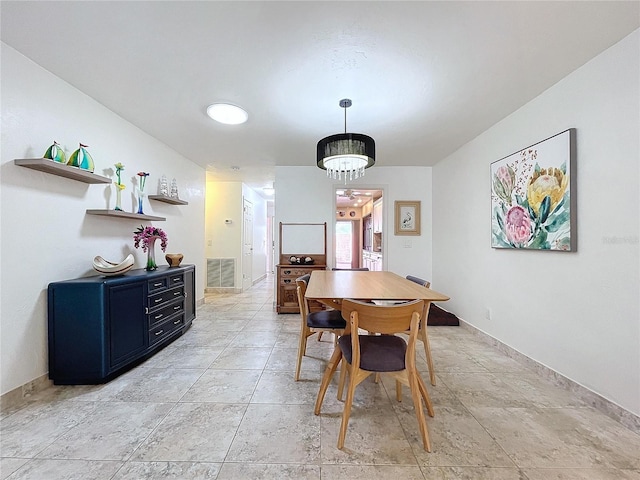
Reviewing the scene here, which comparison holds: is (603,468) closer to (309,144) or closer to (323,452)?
(323,452)

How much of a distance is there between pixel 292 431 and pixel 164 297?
2056 millimetres

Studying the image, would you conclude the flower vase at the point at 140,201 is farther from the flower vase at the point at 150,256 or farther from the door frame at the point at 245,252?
the door frame at the point at 245,252

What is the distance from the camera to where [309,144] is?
12.1ft

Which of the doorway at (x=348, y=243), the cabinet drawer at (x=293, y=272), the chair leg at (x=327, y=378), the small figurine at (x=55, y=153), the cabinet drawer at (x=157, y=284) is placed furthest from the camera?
the doorway at (x=348, y=243)

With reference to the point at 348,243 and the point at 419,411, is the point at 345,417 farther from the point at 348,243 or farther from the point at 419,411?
the point at 348,243

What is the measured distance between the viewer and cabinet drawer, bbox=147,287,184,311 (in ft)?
8.93

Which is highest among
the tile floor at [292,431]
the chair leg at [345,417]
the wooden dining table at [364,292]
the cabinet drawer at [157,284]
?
the wooden dining table at [364,292]

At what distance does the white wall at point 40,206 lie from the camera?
74.5 inches

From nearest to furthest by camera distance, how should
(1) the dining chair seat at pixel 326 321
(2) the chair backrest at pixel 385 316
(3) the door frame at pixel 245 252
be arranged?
(2) the chair backrest at pixel 385 316, (1) the dining chair seat at pixel 326 321, (3) the door frame at pixel 245 252

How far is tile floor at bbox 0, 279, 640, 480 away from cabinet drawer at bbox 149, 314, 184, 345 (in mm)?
323

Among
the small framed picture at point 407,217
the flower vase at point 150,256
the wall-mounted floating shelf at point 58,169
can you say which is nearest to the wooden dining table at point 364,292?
the flower vase at point 150,256

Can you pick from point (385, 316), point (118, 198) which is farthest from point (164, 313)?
point (385, 316)

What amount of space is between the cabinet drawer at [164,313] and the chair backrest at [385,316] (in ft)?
7.22

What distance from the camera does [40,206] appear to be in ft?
6.89
